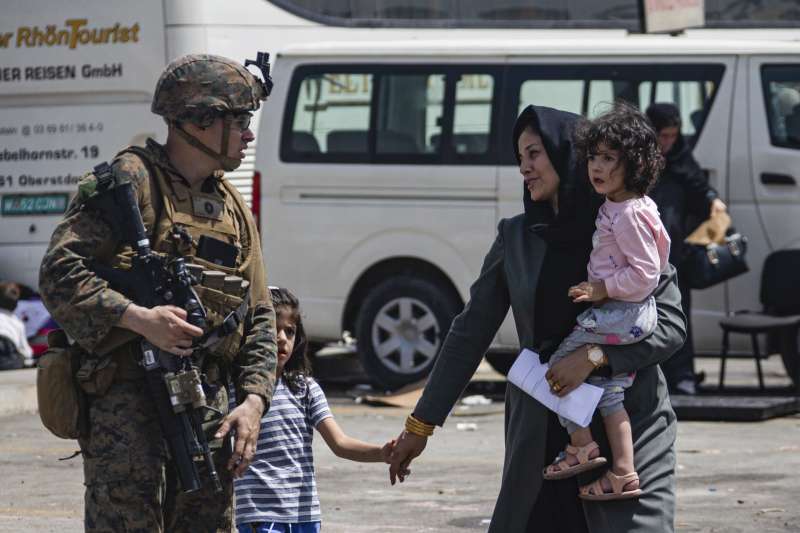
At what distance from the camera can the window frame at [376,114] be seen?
12.1m

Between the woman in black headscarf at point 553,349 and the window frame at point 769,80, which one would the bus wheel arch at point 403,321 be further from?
the woman in black headscarf at point 553,349

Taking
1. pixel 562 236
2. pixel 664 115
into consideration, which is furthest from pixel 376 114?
pixel 562 236

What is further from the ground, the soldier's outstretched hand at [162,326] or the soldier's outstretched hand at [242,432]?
the soldier's outstretched hand at [162,326]

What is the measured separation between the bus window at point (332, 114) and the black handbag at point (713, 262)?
255 centimetres

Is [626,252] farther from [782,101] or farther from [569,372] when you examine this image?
[782,101]

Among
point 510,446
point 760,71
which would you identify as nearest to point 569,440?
point 510,446

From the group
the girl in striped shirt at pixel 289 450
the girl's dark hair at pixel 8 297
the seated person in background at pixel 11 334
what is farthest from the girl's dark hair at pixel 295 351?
the girl's dark hair at pixel 8 297

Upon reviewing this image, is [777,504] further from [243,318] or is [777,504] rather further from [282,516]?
[243,318]

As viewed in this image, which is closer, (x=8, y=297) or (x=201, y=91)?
(x=201, y=91)

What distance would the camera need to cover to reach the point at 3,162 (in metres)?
14.5

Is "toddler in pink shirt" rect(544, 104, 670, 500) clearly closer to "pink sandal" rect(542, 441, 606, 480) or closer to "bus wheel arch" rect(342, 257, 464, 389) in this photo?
"pink sandal" rect(542, 441, 606, 480)

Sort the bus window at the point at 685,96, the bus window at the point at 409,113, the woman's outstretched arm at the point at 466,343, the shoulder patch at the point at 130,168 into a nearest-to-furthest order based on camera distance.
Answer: the shoulder patch at the point at 130,168 → the woman's outstretched arm at the point at 466,343 → the bus window at the point at 685,96 → the bus window at the point at 409,113

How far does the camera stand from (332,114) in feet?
41.2

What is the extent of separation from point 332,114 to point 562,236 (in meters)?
8.17
